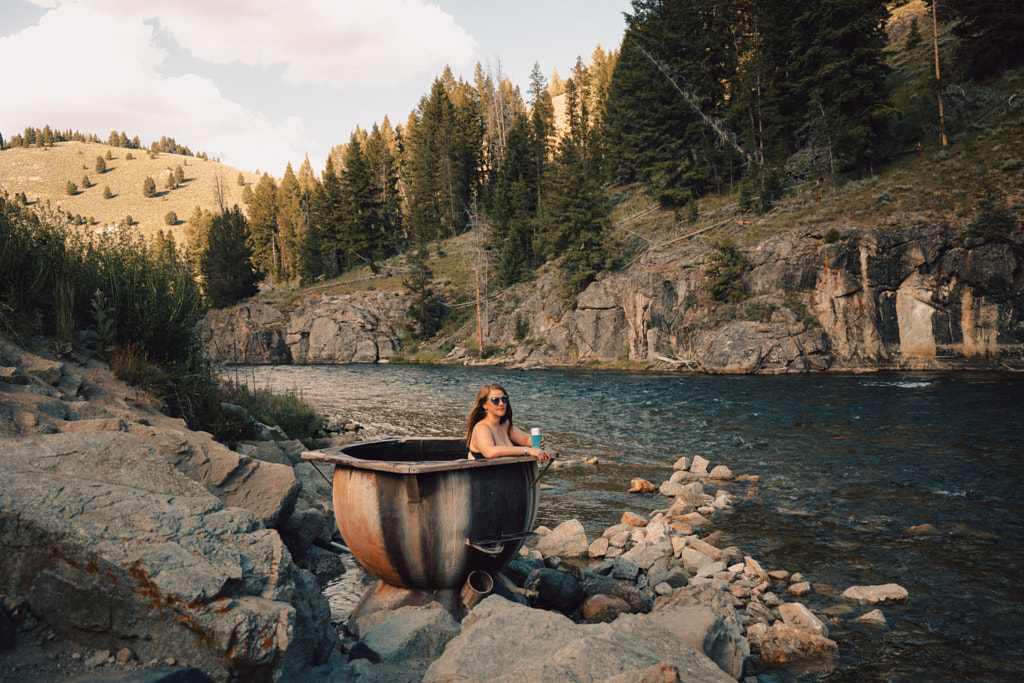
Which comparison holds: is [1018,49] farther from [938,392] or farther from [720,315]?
[938,392]

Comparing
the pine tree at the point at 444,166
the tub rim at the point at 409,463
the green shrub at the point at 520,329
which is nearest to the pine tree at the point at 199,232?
the pine tree at the point at 444,166

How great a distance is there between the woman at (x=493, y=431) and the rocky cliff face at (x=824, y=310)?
16021 mm

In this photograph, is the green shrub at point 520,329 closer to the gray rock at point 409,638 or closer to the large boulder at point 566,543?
the large boulder at point 566,543

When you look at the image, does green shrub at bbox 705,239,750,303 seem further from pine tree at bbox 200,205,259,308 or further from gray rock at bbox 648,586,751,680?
pine tree at bbox 200,205,259,308

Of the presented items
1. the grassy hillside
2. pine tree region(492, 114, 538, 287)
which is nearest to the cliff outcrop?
pine tree region(492, 114, 538, 287)

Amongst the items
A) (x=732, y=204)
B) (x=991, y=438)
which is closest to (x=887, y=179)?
(x=732, y=204)

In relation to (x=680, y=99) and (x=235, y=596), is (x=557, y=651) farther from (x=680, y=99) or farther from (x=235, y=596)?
(x=680, y=99)

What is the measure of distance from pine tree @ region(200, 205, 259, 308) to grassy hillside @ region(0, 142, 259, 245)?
2895 inches

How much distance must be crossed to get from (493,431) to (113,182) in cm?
20161

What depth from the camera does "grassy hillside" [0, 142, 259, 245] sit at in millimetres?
140500

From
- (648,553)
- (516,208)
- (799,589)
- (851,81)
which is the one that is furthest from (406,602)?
(516,208)

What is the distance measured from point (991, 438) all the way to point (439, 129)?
75.7 m

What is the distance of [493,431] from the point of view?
528cm

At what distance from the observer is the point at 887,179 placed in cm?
3362
